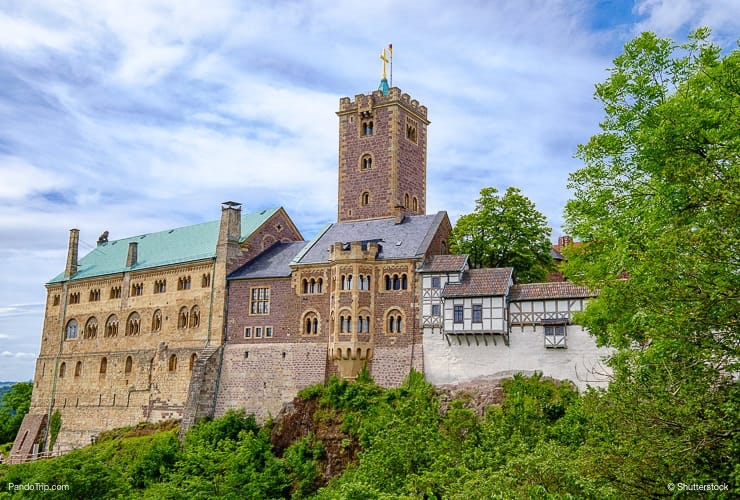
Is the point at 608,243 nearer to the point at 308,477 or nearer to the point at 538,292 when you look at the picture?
the point at 538,292

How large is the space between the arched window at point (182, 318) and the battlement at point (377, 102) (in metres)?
18.7

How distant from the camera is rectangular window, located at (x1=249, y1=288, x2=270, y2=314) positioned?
1971 inches

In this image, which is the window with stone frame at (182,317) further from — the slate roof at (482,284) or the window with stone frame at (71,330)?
the slate roof at (482,284)

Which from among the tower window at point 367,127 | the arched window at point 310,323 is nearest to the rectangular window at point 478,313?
the arched window at point 310,323

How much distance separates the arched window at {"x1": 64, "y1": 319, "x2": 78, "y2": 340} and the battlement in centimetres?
2856

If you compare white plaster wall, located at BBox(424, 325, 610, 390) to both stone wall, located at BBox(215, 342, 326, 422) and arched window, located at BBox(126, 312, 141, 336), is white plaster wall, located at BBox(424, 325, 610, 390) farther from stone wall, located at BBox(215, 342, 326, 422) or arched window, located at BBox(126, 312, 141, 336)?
arched window, located at BBox(126, 312, 141, 336)

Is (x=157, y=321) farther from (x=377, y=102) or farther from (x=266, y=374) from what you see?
(x=377, y=102)

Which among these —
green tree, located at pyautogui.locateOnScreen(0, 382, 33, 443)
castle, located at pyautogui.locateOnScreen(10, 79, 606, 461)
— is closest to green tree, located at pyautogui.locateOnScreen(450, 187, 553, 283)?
castle, located at pyautogui.locateOnScreen(10, 79, 606, 461)

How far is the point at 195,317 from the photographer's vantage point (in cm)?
5341

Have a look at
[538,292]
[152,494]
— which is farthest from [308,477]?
[538,292]

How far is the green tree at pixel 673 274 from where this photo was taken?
Answer: 15875 mm

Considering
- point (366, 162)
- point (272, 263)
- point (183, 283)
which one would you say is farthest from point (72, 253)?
point (366, 162)

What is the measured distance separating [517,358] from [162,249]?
3156 centimetres

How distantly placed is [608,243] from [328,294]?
26.2 m
